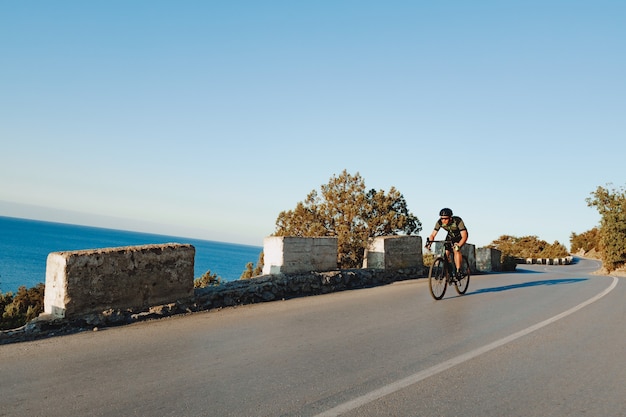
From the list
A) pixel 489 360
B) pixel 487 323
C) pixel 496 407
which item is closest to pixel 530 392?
pixel 496 407

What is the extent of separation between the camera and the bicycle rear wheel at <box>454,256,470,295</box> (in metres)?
12.0

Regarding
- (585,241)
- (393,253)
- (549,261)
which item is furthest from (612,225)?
(585,241)

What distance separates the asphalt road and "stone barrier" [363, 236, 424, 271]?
519cm

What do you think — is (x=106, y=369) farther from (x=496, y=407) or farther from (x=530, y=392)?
(x=530, y=392)

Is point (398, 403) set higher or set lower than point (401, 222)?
lower

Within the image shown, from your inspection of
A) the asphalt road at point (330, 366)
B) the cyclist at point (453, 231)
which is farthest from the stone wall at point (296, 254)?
the cyclist at point (453, 231)

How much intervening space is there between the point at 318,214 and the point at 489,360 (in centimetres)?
2486

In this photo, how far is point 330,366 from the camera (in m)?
5.47

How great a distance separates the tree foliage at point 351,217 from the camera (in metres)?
30.0

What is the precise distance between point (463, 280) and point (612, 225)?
117 feet

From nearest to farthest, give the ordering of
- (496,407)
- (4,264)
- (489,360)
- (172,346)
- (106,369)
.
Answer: (496,407) → (106,369) → (489,360) → (172,346) → (4,264)

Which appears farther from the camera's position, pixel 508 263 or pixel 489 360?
pixel 508 263

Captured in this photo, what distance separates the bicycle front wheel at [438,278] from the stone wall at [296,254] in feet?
8.99

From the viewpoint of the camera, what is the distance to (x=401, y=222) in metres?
30.2
